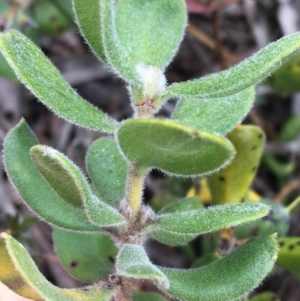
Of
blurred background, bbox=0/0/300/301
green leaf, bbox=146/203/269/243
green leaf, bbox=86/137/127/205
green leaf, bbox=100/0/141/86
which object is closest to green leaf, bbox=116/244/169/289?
green leaf, bbox=146/203/269/243

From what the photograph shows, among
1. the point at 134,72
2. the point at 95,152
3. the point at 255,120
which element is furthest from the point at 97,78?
the point at 134,72

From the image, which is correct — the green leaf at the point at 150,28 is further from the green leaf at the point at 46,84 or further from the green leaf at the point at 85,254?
the green leaf at the point at 85,254

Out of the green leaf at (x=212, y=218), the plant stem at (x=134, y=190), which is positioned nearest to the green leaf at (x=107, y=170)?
the plant stem at (x=134, y=190)

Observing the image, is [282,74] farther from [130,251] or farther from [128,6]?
[130,251]

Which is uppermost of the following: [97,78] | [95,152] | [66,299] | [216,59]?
[216,59]

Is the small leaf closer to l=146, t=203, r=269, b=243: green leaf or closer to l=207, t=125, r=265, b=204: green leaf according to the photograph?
l=146, t=203, r=269, b=243: green leaf

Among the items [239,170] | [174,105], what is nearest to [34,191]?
[239,170]
